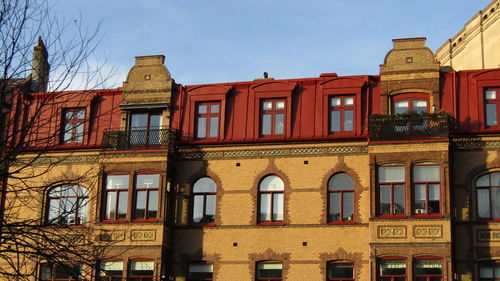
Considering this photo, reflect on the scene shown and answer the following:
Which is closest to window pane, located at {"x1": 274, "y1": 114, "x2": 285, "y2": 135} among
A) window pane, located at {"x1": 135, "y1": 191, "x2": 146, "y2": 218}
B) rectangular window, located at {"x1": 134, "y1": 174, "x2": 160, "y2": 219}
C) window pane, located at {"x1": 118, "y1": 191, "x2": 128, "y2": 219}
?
rectangular window, located at {"x1": 134, "y1": 174, "x2": 160, "y2": 219}

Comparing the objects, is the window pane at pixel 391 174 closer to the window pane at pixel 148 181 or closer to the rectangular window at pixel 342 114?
the rectangular window at pixel 342 114

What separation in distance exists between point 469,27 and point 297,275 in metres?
23.1

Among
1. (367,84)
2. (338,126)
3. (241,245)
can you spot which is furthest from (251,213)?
(367,84)

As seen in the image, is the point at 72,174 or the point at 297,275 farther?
the point at 72,174

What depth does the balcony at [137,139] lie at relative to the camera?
3416 cm

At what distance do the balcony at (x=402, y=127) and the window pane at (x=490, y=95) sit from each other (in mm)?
2338

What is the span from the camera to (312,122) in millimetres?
33906

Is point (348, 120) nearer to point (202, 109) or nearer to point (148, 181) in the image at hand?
point (202, 109)

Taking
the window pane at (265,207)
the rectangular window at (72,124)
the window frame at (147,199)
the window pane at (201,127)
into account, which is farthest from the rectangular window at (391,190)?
the rectangular window at (72,124)

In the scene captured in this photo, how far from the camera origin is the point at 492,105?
32.6 metres

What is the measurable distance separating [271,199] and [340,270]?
4513mm

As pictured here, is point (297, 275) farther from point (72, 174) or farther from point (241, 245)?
point (72, 174)

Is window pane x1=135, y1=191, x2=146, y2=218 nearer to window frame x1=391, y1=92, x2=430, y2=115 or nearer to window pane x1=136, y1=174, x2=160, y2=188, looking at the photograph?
window pane x1=136, y1=174, x2=160, y2=188

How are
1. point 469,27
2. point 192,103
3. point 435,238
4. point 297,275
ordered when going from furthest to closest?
point 469,27 < point 192,103 < point 297,275 < point 435,238
